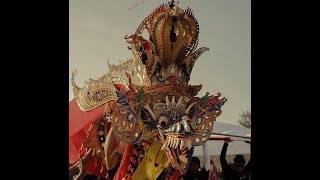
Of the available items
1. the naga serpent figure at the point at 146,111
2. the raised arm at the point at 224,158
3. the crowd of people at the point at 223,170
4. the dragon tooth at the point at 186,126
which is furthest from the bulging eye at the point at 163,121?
the raised arm at the point at 224,158

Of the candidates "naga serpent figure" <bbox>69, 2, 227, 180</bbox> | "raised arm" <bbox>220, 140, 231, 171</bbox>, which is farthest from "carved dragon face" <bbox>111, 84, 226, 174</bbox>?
"raised arm" <bbox>220, 140, 231, 171</bbox>

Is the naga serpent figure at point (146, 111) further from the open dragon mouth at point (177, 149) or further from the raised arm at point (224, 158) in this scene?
the raised arm at point (224, 158)

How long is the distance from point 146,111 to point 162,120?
180 mm

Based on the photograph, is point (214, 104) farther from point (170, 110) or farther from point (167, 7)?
point (167, 7)

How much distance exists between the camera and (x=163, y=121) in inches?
181

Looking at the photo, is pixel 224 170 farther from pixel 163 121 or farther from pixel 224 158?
pixel 163 121

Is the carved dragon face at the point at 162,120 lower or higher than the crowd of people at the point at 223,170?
higher

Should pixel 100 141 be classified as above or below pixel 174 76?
below

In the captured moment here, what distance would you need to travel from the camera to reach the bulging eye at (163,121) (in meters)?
4.57

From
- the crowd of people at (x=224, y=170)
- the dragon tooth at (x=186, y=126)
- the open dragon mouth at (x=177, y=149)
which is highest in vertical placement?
the dragon tooth at (x=186, y=126)

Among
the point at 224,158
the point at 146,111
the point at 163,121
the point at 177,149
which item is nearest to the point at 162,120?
the point at 163,121
